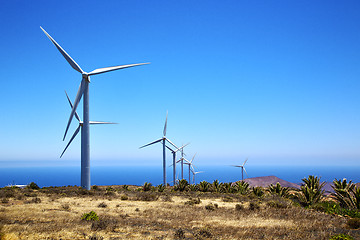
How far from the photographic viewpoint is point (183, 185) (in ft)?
137

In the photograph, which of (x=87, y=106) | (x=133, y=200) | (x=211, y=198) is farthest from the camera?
(x=87, y=106)

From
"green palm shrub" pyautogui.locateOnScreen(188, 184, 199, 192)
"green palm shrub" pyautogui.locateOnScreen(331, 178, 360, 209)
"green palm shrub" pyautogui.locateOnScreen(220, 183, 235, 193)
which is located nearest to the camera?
"green palm shrub" pyautogui.locateOnScreen(331, 178, 360, 209)

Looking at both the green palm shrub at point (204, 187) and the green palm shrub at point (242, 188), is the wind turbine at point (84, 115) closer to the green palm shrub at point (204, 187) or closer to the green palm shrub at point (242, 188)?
the green palm shrub at point (204, 187)

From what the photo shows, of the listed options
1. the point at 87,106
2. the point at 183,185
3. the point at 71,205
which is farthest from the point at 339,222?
the point at 87,106

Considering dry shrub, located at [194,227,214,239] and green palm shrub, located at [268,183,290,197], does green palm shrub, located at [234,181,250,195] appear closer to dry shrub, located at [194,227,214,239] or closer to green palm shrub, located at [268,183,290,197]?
green palm shrub, located at [268,183,290,197]

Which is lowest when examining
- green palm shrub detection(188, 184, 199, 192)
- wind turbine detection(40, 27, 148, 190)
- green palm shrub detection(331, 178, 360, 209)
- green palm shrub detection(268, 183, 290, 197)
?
green palm shrub detection(188, 184, 199, 192)

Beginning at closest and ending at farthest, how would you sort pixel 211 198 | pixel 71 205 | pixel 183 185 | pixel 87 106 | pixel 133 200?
1. pixel 71 205
2. pixel 133 200
3. pixel 211 198
4. pixel 87 106
5. pixel 183 185

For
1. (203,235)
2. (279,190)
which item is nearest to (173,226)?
(203,235)

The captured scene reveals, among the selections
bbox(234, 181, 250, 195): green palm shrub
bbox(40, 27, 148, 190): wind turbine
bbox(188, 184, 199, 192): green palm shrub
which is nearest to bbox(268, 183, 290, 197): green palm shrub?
bbox(234, 181, 250, 195): green palm shrub

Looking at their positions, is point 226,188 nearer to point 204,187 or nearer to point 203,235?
point 204,187

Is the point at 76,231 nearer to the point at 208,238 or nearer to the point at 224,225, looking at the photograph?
the point at 208,238

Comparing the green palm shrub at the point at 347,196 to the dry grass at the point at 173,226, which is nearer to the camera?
the dry grass at the point at 173,226

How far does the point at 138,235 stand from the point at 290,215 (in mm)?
11789

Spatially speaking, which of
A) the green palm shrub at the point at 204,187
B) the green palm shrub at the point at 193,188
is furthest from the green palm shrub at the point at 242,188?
the green palm shrub at the point at 193,188
